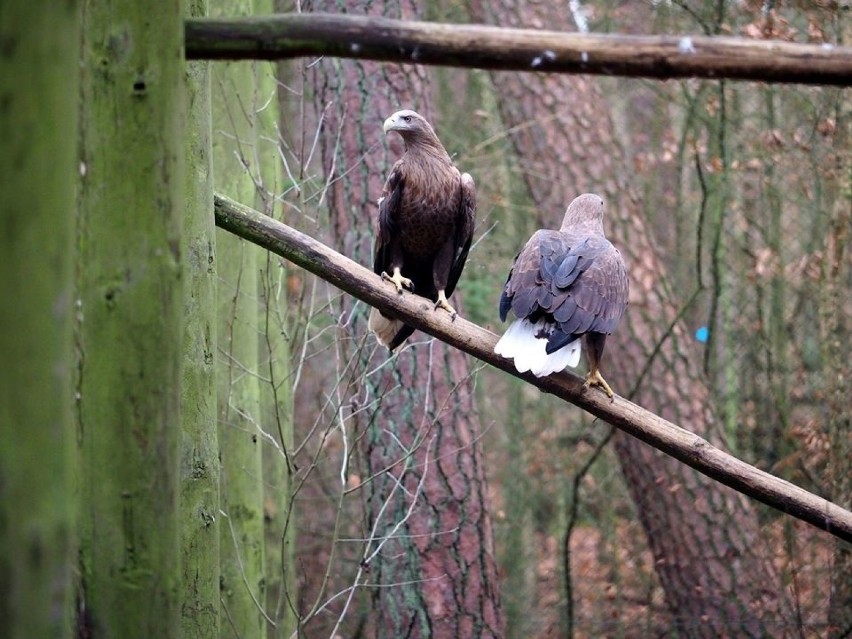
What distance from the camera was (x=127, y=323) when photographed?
2.12 m

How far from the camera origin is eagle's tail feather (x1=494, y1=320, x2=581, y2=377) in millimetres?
3730

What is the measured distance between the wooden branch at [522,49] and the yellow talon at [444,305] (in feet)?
5.58

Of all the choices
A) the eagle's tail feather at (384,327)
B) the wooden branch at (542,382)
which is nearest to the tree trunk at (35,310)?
the wooden branch at (542,382)

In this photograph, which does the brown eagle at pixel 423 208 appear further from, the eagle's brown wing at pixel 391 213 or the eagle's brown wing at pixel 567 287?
the eagle's brown wing at pixel 567 287

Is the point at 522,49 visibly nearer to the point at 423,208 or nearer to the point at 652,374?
the point at 423,208

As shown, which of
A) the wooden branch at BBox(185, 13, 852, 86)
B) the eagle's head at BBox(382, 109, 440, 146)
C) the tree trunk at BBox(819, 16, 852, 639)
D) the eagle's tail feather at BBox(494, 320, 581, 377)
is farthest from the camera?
the tree trunk at BBox(819, 16, 852, 639)

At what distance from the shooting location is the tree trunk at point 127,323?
2.11 meters

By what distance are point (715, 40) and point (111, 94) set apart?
1.44m

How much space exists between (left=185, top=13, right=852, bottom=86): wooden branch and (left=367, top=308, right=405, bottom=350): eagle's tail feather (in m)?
2.36

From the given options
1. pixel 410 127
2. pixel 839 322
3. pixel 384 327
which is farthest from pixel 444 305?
pixel 839 322

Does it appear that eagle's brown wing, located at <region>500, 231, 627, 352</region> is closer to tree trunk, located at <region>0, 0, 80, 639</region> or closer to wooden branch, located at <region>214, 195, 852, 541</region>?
wooden branch, located at <region>214, 195, 852, 541</region>

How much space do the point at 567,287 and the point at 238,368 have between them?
74.6 inches

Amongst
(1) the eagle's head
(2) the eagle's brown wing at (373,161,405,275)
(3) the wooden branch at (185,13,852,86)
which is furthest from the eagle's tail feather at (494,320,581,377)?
(3) the wooden branch at (185,13,852,86)

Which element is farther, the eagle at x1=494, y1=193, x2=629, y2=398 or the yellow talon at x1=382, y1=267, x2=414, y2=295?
the yellow talon at x1=382, y1=267, x2=414, y2=295
